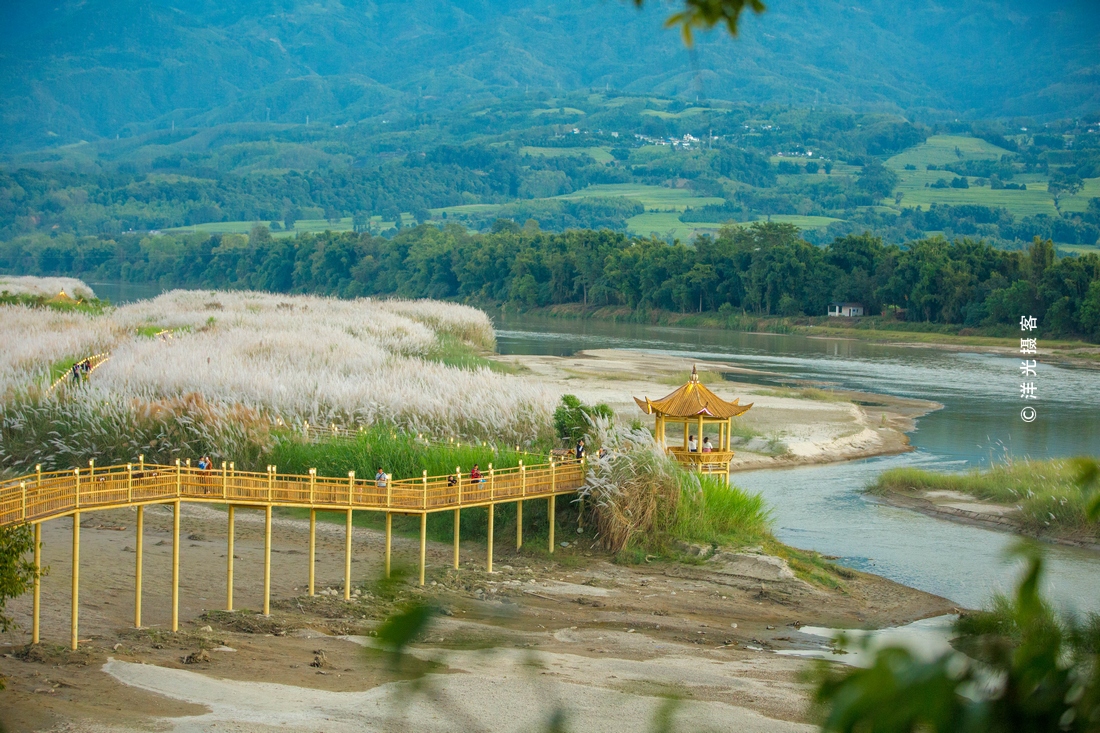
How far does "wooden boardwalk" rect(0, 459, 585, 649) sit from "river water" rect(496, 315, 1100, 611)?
246 inches

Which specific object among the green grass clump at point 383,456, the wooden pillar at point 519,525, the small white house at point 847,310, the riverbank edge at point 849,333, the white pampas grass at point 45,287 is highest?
the white pampas grass at point 45,287

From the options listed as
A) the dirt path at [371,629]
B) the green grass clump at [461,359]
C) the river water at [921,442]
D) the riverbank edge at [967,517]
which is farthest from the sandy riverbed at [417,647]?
the green grass clump at [461,359]

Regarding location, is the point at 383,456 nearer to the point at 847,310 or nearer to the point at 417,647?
the point at 417,647

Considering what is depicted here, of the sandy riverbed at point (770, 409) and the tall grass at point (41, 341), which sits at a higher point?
the tall grass at point (41, 341)

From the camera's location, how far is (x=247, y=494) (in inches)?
765

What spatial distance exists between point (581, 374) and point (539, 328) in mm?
42526

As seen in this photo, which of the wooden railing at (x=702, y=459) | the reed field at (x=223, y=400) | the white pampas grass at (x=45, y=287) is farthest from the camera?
the white pampas grass at (x=45, y=287)

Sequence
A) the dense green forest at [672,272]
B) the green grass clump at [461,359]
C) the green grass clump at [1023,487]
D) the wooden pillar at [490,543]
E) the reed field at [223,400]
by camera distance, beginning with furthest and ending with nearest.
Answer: the dense green forest at [672,272] < the green grass clump at [461,359] < the reed field at [223,400] < the green grass clump at [1023,487] < the wooden pillar at [490,543]

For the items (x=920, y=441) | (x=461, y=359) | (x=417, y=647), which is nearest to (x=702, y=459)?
(x=920, y=441)

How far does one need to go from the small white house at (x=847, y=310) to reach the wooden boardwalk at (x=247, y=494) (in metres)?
75.0

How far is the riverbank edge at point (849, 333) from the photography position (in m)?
73.7

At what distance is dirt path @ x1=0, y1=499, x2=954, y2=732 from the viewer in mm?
12766

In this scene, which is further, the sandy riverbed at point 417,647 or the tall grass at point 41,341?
the tall grass at point 41,341

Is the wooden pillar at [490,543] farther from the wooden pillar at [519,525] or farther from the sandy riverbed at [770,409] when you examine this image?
the sandy riverbed at [770,409]
